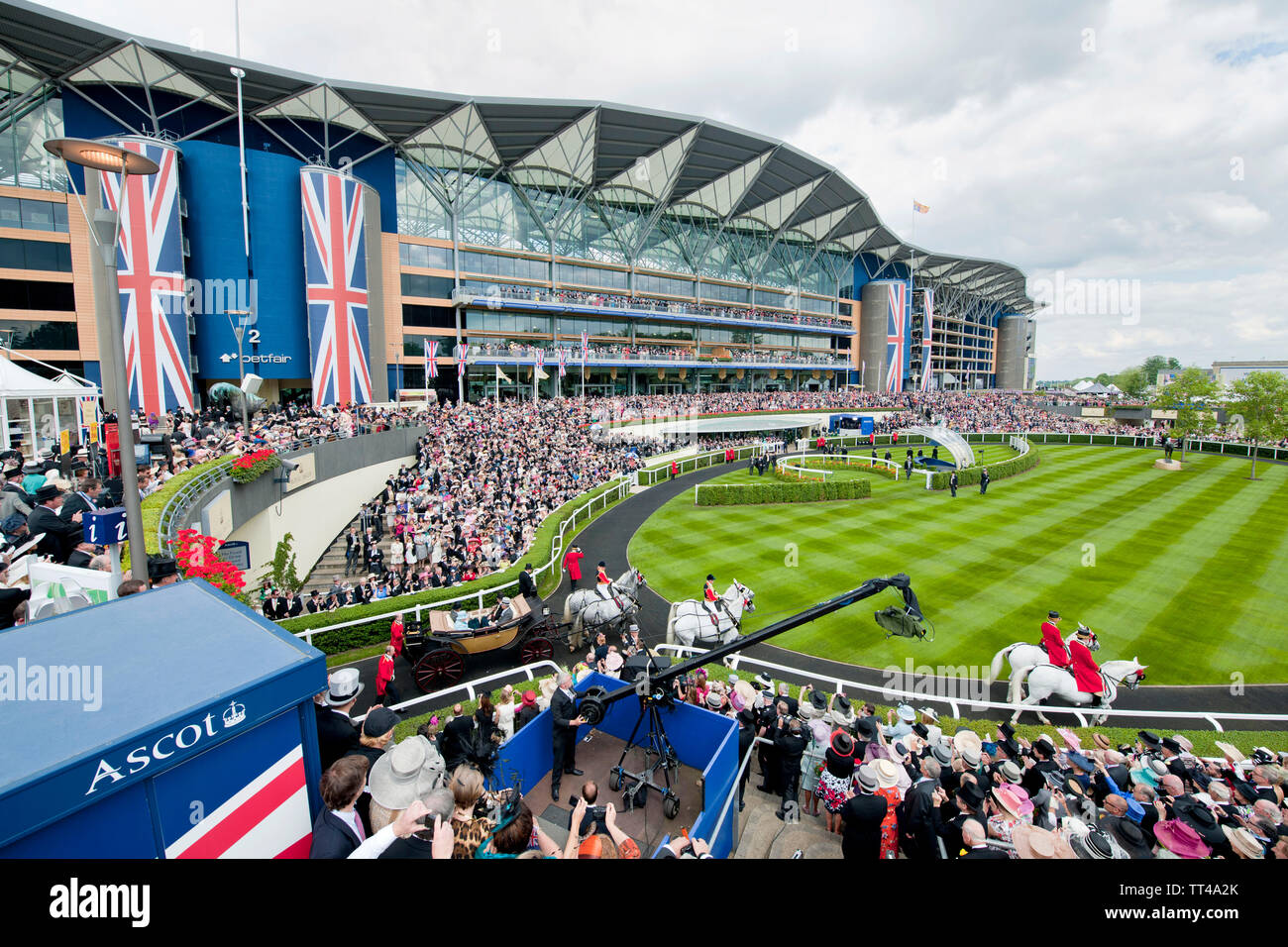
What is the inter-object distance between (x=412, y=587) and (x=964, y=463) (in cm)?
3291

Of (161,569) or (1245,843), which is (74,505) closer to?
(161,569)

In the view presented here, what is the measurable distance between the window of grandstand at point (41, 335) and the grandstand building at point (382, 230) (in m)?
0.12

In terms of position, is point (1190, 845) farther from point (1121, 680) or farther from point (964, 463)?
point (964, 463)

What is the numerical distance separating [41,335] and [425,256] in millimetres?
23020

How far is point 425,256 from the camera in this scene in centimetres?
4309

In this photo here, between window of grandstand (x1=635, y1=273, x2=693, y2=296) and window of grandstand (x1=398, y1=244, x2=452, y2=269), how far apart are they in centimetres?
2041

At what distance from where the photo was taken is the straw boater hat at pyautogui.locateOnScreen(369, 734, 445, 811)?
12.8 ft

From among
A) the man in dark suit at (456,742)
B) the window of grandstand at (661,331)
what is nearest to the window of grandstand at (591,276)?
the window of grandstand at (661,331)

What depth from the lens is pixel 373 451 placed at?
1015 inches

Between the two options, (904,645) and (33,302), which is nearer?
(904,645)

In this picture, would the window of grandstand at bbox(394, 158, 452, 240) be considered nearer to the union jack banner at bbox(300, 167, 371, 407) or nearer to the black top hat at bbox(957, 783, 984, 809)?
the union jack banner at bbox(300, 167, 371, 407)

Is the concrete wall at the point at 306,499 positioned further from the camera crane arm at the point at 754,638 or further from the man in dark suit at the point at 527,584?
the camera crane arm at the point at 754,638

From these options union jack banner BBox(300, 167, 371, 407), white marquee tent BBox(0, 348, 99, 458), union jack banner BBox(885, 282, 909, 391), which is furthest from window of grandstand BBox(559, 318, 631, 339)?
union jack banner BBox(885, 282, 909, 391)
